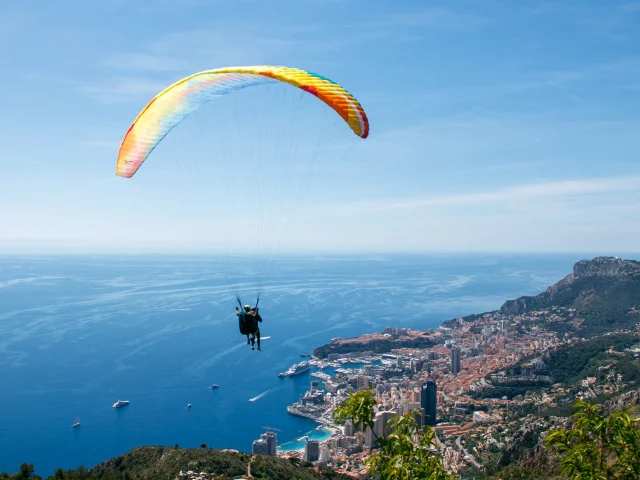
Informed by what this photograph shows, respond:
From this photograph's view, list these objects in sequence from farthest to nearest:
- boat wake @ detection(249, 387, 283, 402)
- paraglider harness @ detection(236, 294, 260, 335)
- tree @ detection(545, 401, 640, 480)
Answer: boat wake @ detection(249, 387, 283, 402) → paraglider harness @ detection(236, 294, 260, 335) → tree @ detection(545, 401, 640, 480)

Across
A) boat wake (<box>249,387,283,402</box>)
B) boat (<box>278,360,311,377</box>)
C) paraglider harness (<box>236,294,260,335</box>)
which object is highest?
paraglider harness (<box>236,294,260,335</box>)

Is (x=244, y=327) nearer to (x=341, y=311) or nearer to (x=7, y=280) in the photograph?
(x=341, y=311)

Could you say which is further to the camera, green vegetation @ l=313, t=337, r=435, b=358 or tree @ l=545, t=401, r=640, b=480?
green vegetation @ l=313, t=337, r=435, b=358

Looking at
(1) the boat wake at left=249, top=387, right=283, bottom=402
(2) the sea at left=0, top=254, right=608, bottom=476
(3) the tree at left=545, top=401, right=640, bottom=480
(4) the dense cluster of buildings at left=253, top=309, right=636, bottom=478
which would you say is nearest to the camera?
(3) the tree at left=545, top=401, right=640, bottom=480

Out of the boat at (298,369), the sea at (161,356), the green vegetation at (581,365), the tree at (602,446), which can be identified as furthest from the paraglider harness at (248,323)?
the boat at (298,369)

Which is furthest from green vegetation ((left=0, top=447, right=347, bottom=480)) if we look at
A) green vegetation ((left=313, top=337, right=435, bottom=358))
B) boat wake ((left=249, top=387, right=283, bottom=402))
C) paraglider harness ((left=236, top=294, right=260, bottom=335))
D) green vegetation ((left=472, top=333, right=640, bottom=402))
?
green vegetation ((left=313, top=337, right=435, bottom=358))

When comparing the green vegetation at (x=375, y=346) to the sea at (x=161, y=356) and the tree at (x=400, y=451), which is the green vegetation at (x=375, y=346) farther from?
the tree at (x=400, y=451)

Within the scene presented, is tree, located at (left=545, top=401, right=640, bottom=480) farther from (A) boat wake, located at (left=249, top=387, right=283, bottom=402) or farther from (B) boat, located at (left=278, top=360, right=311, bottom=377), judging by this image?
(B) boat, located at (left=278, top=360, right=311, bottom=377)
